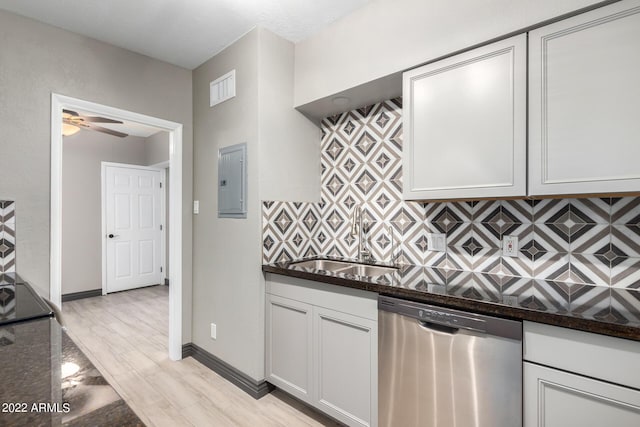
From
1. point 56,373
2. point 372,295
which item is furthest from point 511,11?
point 56,373

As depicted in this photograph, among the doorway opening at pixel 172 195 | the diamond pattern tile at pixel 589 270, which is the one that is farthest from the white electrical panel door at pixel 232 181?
the diamond pattern tile at pixel 589 270

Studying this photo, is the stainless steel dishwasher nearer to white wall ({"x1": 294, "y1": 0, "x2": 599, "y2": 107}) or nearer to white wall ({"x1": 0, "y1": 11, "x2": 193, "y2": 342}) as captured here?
white wall ({"x1": 294, "y1": 0, "x2": 599, "y2": 107})

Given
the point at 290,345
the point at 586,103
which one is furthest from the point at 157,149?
the point at 586,103

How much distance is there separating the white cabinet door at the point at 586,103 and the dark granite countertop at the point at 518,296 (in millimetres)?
460

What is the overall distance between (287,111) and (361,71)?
27.3 inches

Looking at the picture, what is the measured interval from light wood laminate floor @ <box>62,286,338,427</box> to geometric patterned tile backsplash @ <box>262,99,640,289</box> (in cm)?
102

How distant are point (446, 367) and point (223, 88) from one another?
2.52 m

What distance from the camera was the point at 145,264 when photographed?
564 centimetres

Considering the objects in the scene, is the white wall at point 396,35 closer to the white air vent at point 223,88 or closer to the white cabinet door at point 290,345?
the white air vent at point 223,88

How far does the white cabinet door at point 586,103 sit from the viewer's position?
1297 mm

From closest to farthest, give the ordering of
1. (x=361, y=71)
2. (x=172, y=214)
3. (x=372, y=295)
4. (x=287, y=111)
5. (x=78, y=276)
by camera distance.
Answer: (x=372, y=295), (x=361, y=71), (x=287, y=111), (x=172, y=214), (x=78, y=276)

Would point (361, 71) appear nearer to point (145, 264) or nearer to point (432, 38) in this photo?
point (432, 38)

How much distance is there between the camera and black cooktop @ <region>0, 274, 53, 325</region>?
1.15 metres

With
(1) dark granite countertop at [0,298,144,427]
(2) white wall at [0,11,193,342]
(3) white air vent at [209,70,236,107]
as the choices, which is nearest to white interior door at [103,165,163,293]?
(2) white wall at [0,11,193,342]
